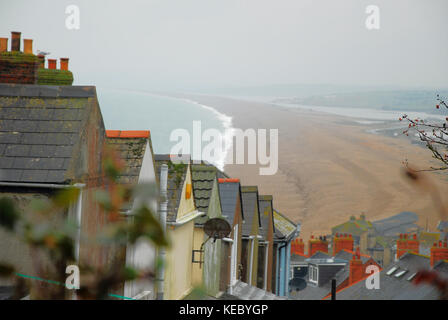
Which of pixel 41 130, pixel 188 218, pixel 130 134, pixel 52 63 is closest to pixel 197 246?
pixel 188 218

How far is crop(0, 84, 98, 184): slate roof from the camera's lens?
7.52 meters

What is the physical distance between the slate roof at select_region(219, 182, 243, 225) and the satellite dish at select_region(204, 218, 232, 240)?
390 cm

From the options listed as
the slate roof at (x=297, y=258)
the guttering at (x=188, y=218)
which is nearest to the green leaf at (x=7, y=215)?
the guttering at (x=188, y=218)

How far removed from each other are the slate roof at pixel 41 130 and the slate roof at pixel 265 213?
1606 centimetres

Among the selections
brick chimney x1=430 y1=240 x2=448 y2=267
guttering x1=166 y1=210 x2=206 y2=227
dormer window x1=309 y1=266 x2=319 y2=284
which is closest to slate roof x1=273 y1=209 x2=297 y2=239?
brick chimney x1=430 y1=240 x2=448 y2=267

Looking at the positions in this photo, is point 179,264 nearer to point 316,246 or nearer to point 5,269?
point 5,269

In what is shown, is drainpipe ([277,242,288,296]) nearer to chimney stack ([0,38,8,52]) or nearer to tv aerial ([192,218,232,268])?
tv aerial ([192,218,232,268])

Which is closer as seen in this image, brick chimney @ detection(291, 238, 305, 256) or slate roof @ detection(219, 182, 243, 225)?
slate roof @ detection(219, 182, 243, 225)

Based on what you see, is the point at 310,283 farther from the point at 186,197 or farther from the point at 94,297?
the point at 94,297

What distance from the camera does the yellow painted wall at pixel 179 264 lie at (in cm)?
1249

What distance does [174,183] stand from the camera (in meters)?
12.8

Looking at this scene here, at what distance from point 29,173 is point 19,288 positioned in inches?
234

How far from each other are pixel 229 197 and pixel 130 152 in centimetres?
835
